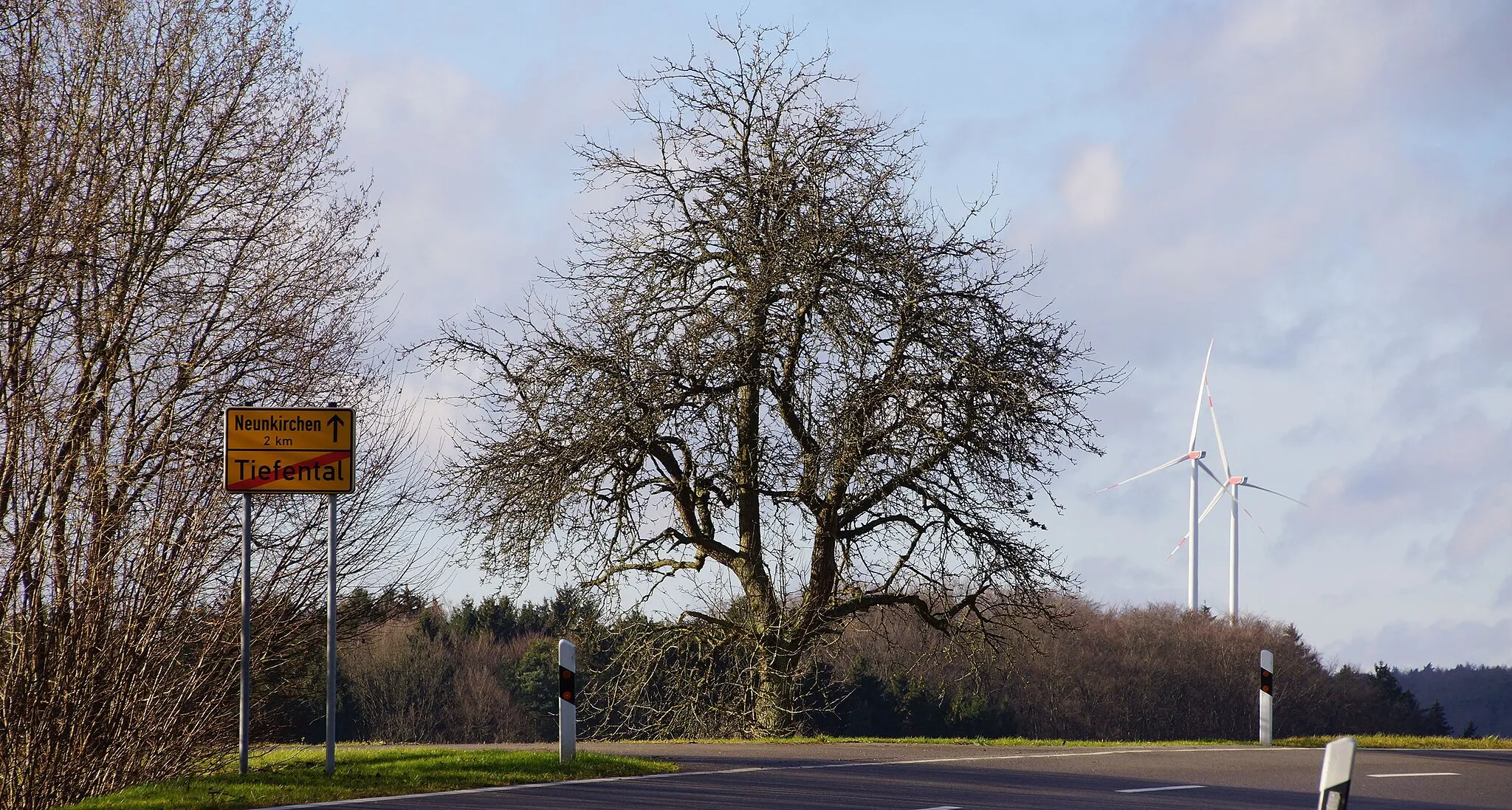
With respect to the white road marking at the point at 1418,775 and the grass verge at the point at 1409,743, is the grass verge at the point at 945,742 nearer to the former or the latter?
the grass verge at the point at 1409,743

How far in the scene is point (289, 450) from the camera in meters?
11.9

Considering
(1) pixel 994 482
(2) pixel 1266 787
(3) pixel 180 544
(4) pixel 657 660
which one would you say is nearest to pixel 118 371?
(3) pixel 180 544

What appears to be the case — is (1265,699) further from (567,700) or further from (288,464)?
(288,464)

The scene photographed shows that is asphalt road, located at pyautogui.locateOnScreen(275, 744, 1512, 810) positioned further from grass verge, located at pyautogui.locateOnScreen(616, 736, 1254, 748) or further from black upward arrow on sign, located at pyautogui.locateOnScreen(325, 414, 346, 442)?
black upward arrow on sign, located at pyautogui.locateOnScreen(325, 414, 346, 442)

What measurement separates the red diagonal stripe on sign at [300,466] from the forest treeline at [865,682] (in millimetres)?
2890

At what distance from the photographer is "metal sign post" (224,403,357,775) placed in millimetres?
11680

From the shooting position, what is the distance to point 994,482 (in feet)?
59.8

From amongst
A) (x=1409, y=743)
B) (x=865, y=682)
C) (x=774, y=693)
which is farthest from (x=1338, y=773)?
(x=865, y=682)

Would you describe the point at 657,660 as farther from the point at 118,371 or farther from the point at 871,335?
the point at 118,371

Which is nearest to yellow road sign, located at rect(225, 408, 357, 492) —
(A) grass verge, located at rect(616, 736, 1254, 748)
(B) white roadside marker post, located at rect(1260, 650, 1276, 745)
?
(A) grass verge, located at rect(616, 736, 1254, 748)

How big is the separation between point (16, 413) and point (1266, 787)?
11.2 m

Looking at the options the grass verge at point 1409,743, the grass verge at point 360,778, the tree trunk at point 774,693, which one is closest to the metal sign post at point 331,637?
the grass verge at point 360,778

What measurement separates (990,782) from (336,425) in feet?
20.5

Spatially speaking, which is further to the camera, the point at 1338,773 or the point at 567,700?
the point at 567,700
